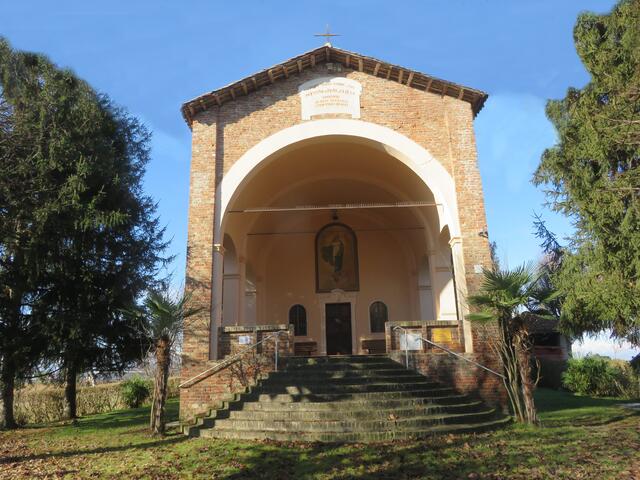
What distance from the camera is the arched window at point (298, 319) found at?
18547 mm

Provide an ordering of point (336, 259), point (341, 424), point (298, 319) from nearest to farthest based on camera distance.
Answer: point (341, 424) → point (298, 319) → point (336, 259)

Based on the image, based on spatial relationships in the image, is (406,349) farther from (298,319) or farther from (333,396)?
(298,319)

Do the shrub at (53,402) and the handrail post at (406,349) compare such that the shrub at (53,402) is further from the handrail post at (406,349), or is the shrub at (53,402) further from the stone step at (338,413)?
the handrail post at (406,349)

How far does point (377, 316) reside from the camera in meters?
18.7

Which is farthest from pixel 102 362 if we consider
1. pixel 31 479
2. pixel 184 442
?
pixel 31 479

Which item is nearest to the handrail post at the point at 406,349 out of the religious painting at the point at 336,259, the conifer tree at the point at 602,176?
the conifer tree at the point at 602,176

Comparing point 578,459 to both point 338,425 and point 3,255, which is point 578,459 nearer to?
point 338,425

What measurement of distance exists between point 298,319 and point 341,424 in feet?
34.4

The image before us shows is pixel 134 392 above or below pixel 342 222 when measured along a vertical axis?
below

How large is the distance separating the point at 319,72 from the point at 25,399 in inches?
525

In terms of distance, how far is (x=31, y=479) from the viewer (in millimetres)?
6395

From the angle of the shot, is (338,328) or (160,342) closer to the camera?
(160,342)

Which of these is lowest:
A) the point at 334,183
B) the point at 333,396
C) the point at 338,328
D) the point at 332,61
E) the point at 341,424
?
the point at 341,424

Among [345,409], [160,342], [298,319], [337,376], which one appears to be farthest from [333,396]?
[298,319]
